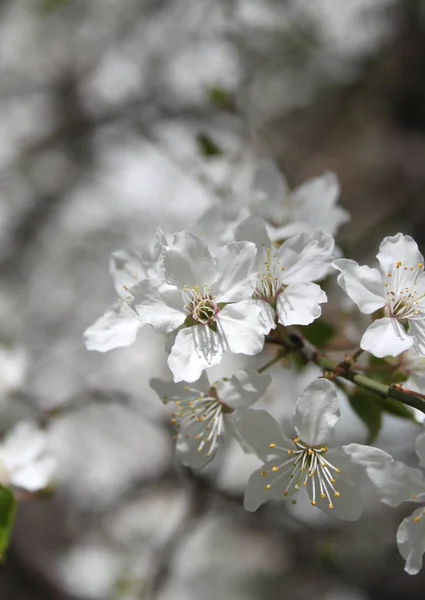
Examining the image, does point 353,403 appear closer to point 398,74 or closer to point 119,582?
point 119,582

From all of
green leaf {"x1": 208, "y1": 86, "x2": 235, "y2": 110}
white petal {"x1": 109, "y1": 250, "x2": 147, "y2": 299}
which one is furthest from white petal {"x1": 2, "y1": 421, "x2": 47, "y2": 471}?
green leaf {"x1": 208, "y1": 86, "x2": 235, "y2": 110}

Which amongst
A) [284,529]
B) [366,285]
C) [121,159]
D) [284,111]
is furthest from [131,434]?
[366,285]

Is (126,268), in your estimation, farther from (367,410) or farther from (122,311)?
(367,410)

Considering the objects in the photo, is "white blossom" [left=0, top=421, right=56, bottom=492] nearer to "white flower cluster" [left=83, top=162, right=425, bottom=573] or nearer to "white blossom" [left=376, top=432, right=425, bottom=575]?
"white flower cluster" [left=83, top=162, right=425, bottom=573]

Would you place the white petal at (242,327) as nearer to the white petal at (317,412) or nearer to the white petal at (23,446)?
the white petal at (317,412)

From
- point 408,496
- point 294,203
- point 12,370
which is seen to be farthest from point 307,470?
point 12,370
